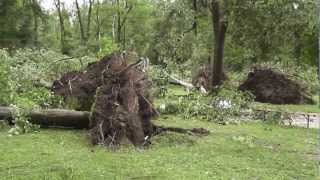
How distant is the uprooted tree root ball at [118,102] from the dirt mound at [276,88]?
9.24m

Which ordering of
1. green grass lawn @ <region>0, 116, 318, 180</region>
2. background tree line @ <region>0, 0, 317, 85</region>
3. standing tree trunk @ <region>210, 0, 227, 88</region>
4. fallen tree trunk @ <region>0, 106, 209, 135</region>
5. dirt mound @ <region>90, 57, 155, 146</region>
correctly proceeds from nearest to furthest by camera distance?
green grass lawn @ <region>0, 116, 318, 180</region>, dirt mound @ <region>90, 57, 155, 146</region>, fallen tree trunk @ <region>0, 106, 209, 135</region>, background tree line @ <region>0, 0, 317, 85</region>, standing tree trunk @ <region>210, 0, 227, 88</region>

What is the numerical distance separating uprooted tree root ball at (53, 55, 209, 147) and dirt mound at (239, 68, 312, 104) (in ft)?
30.3

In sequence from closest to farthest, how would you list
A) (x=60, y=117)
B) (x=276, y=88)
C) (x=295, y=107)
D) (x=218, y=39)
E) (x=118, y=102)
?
(x=118, y=102) → (x=60, y=117) → (x=295, y=107) → (x=218, y=39) → (x=276, y=88)

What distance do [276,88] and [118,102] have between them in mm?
11417

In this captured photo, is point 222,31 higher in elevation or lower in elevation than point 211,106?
higher

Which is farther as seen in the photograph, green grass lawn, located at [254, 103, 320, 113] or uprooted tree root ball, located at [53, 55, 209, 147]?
green grass lawn, located at [254, 103, 320, 113]

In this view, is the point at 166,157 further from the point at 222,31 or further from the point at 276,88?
the point at 276,88

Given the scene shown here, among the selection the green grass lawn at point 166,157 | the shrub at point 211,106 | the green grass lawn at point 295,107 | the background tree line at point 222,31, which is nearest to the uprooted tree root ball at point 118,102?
the green grass lawn at point 166,157

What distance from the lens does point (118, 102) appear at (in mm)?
10648

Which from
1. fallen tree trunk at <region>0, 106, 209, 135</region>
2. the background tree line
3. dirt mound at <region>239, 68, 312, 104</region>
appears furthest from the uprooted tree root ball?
dirt mound at <region>239, 68, 312, 104</region>

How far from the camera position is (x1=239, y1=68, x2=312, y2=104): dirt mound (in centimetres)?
2069

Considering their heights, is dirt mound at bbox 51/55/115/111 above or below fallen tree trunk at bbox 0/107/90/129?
above

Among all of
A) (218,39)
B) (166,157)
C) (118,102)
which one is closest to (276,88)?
(218,39)

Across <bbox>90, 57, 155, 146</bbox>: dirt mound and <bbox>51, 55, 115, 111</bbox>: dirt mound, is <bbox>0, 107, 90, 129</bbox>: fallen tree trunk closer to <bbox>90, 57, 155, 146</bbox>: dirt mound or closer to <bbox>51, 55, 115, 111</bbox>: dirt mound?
<bbox>90, 57, 155, 146</bbox>: dirt mound
